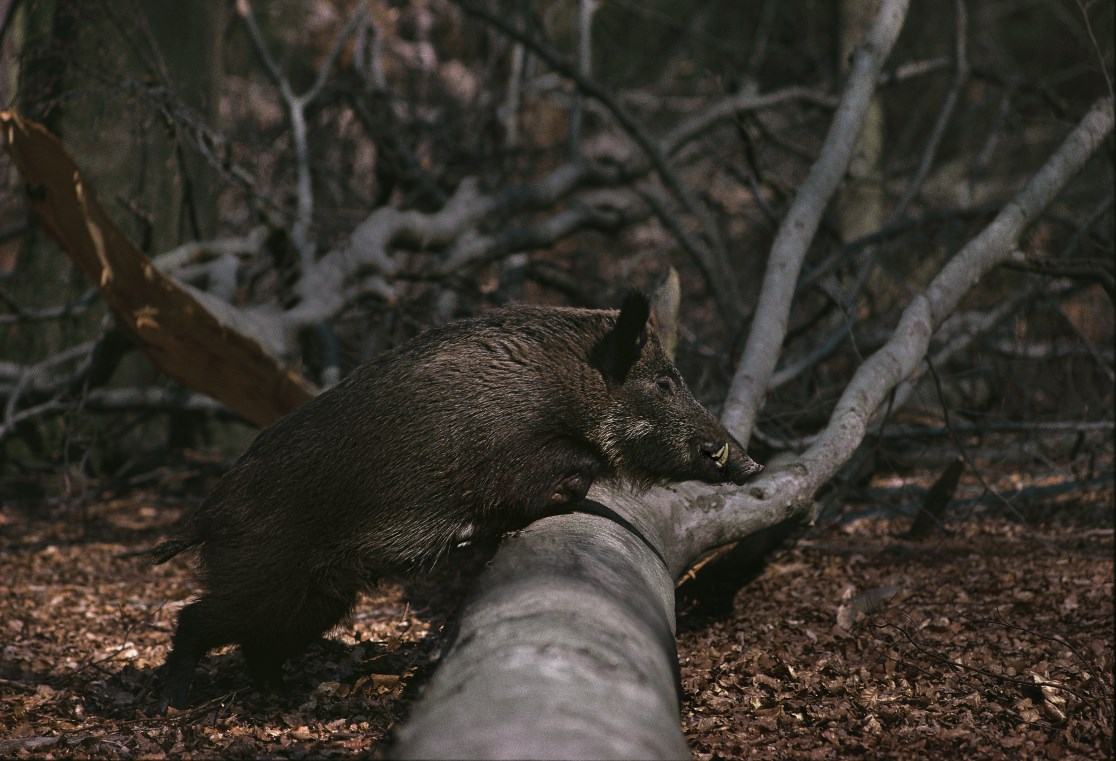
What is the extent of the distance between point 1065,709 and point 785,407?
3.01m

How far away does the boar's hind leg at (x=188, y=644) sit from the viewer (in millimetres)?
3984

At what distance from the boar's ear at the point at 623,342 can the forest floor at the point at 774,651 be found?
1304 mm

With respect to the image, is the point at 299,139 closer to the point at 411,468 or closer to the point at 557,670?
the point at 411,468

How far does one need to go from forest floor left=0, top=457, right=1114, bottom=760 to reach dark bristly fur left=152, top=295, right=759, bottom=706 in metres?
0.44

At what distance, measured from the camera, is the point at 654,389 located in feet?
14.1

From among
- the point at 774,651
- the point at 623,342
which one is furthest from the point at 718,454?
the point at 774,651

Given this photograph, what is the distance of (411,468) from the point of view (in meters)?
3.89

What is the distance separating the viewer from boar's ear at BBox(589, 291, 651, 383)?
161 inches

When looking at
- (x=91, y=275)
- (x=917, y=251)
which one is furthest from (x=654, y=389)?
(x=917, y=251)

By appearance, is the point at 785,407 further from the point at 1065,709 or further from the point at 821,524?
the point at 1065,709

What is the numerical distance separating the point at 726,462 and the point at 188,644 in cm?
227

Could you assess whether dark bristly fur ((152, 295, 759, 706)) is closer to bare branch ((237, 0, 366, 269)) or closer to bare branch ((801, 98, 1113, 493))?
bare branch ((801, 98, 1113, 493))

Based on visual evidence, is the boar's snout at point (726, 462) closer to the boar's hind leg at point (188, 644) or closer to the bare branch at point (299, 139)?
the boar's hind leg at point (188, 644)

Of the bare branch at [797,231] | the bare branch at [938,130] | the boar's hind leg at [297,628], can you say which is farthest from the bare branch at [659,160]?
the boar's hind leg at [297,628]
